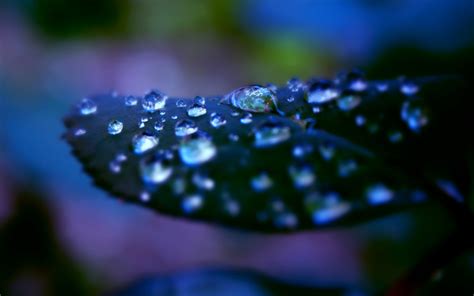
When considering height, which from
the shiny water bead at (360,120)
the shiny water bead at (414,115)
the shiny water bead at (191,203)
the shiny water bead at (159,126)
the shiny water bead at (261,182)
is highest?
the shiny water bead at (414,115)

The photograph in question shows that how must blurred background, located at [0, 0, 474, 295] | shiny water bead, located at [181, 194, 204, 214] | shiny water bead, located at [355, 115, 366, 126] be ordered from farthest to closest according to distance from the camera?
1. blurred background, located at [0, 0, 474, 295]
2. shiny water bead, located at [355, 115, 366, 126]
3. shiny water bead, located at [181, 194, 204, 214]

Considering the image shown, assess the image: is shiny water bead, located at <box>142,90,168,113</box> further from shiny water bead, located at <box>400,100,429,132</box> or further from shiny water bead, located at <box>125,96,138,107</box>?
shiny water bead, located at <box>400,100,429,132</box>

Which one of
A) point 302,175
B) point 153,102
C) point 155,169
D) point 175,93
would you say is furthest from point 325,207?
point 175,93

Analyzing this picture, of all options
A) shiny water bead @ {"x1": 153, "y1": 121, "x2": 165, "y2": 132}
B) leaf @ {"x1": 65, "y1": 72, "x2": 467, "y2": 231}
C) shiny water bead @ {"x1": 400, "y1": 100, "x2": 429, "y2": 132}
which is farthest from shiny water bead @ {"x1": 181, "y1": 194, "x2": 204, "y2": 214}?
shiny water bead @ {"x1": 400, "y1": 100, "x2": 429, "y2": 132}

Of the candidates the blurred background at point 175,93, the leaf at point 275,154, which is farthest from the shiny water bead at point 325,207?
the blurred background at point 175,93

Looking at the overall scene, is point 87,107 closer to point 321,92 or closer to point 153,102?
point 153,102

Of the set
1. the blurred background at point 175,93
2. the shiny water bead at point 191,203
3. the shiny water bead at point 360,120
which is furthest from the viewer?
the blurred background at point 175,93

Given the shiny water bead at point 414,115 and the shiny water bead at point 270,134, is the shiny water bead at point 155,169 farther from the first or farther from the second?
the shiny water bead at point 414,115
